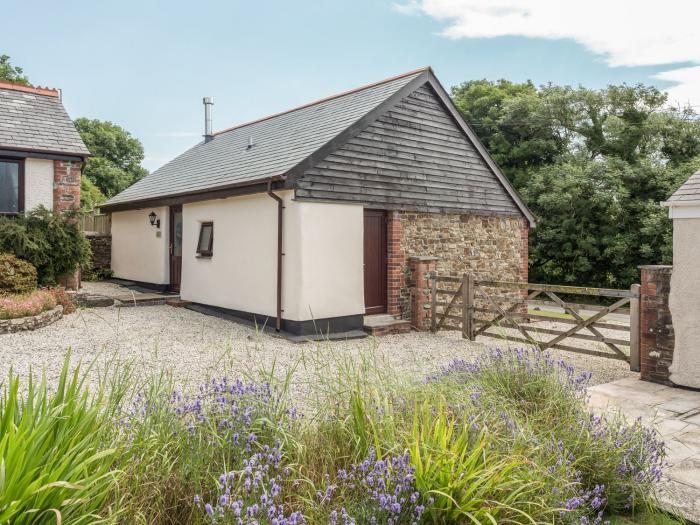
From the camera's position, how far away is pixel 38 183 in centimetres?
1248

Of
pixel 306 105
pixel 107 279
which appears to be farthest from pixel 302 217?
pixel 107 279

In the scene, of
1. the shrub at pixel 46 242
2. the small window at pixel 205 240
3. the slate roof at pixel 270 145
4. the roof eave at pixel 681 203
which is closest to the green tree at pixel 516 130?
the slate roof at pixel 270 145

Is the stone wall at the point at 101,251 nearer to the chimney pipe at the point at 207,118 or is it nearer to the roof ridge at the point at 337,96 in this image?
the chimney pipe at the point at 207,118

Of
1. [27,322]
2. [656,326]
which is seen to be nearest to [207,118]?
[27,322]

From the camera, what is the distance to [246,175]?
10.9m

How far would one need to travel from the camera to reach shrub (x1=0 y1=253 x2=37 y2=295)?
34.3ft

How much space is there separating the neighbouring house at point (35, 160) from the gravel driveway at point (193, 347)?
355 centimetres

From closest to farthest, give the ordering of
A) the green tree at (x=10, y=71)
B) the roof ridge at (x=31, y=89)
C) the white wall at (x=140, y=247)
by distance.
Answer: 1. the roof ridge at (x=31, y=89)
2. the white wall at (x=140, y=247)
3. the green tree at (x=10, y=71)

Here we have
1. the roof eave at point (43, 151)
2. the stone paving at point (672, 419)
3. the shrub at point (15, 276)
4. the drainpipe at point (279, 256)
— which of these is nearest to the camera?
the stone paving at point (672, 419)

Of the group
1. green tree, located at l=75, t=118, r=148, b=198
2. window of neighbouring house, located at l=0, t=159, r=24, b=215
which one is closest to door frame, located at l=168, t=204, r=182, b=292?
window of neighbouring house, located at l=0, t=159, r=24, b=215

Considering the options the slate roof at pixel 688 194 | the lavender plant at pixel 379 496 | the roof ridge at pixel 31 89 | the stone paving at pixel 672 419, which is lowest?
the stone paving at pixel 672 419

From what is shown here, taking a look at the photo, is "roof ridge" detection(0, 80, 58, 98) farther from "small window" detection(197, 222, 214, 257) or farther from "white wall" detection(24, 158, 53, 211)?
"small window" detection(197, 222, 214, 257)

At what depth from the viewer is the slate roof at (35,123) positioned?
485 inches

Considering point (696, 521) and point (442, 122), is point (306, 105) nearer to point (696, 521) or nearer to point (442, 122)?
point (442, 122)
